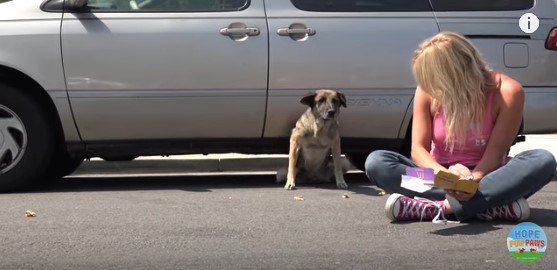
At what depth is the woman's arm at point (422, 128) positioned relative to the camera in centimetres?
465

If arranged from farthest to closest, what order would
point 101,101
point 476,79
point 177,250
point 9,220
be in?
1. point 101,101
2. point 9,220
3. point 476,79
4. point 177,250

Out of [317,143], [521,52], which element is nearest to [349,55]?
[317,143]

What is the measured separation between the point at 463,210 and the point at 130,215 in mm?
1945


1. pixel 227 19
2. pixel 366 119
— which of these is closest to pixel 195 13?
pixel 227 19

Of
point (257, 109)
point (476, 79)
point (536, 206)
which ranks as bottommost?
point (536, 206)

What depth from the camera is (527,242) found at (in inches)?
164

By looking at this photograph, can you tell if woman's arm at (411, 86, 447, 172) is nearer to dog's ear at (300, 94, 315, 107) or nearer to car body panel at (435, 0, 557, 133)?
dog's ear at (300, 94, 315, 107)

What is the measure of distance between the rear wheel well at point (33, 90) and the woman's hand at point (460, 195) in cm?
295

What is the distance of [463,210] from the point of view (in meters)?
4.56

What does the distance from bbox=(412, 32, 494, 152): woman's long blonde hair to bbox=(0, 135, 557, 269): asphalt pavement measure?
60 cm

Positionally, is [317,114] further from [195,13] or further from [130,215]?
[130,215]

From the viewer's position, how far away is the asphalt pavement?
13.1 feet

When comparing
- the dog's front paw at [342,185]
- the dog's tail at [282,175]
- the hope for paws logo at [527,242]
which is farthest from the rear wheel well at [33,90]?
the hope for paws logo at [527,242]

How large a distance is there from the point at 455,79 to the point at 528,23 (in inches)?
82.4
